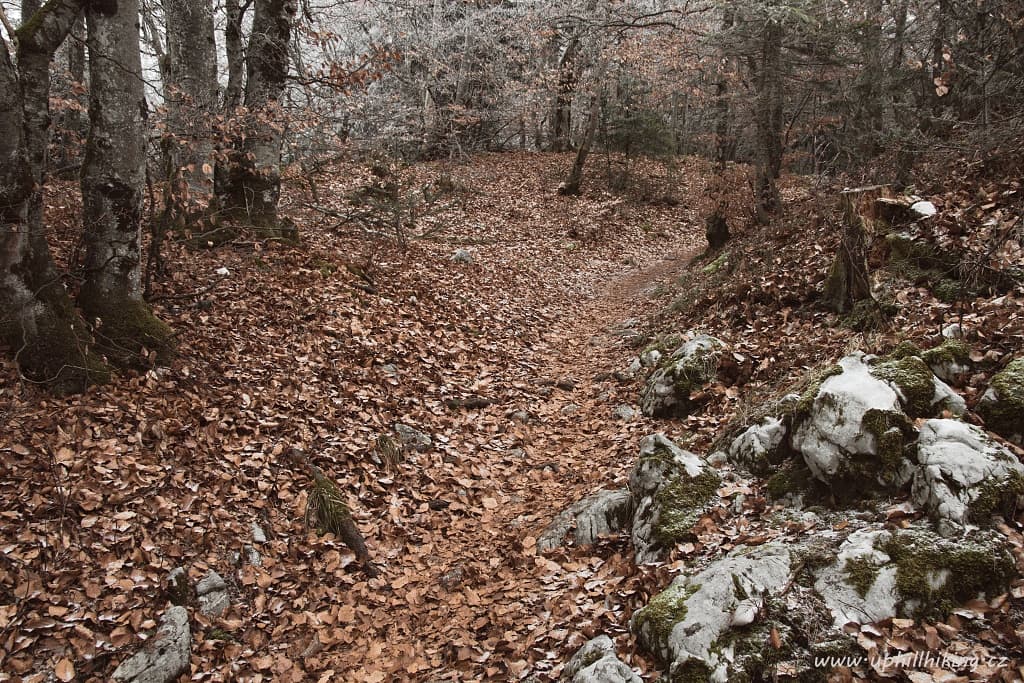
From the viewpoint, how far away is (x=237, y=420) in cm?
584

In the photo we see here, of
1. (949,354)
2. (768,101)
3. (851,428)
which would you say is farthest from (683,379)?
(768,101)

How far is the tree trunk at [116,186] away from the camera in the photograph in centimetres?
564

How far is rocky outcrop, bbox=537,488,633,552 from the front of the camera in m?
4.88

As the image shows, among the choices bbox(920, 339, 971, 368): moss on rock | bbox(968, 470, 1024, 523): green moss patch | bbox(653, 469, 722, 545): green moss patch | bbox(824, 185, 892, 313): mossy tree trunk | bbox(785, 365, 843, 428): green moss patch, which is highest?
bbox(824, 185, 892, 313): mossy tree trunk

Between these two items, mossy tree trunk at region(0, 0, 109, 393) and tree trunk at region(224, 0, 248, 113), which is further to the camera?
tree trunk at region(224, 0, 248, 113)

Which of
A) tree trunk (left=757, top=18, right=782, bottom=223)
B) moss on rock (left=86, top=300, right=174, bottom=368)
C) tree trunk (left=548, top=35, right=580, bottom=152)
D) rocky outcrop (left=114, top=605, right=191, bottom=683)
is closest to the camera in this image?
rocky outcrop (left=114, top=605, right=191, bottom=683)

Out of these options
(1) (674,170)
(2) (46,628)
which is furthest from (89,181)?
(1) (674,170)

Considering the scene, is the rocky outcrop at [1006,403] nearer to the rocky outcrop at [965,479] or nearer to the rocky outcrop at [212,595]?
the rocky outcrop at [965,479]

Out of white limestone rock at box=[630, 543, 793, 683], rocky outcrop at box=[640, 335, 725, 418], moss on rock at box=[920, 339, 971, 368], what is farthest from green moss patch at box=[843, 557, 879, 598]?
rocky outcrop at box=[640, 335, 725, 418]

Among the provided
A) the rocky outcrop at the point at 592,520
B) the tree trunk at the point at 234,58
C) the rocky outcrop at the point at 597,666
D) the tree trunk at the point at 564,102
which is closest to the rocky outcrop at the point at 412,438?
the rocky outcrop at the point at 592,520

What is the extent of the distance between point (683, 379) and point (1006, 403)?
316cm

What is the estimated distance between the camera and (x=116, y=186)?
580cm

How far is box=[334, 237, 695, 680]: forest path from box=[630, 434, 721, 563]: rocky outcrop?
271 mm

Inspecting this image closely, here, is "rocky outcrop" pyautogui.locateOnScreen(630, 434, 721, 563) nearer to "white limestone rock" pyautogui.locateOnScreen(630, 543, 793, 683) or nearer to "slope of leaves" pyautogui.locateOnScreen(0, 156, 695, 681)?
"slope of leaves" pyautogui.locateOnScreen(0, 156, 695, 681)
